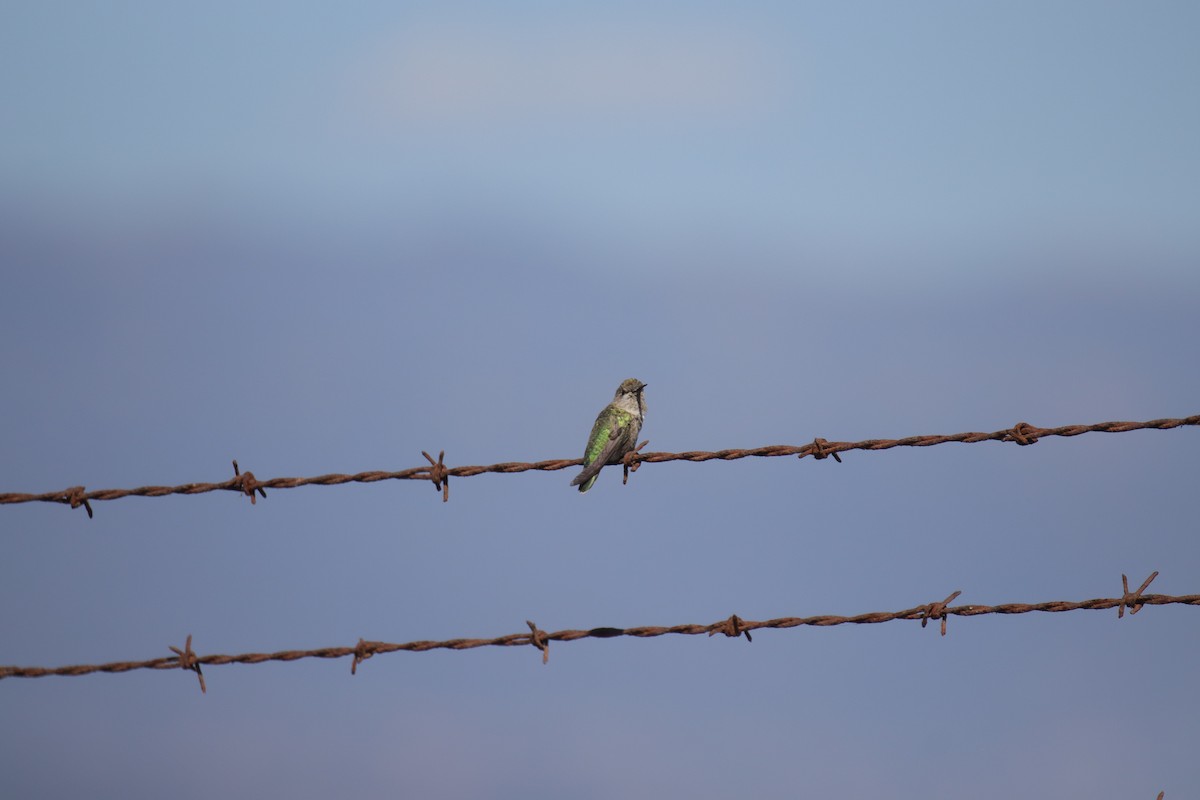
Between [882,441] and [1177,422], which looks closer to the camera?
[1177,422]

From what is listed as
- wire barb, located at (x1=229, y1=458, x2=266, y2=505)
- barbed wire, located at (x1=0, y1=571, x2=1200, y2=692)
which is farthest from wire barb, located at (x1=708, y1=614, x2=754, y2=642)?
wire barb, located at (x1=229, y1=458, x2=266, y2=505)

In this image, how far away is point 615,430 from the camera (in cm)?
1083

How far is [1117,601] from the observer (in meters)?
6.11

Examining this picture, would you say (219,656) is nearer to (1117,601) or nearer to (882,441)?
(882,441)

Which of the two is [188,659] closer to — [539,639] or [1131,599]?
[539,639]

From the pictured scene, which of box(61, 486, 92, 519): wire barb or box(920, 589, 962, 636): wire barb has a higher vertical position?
box(61, 486, 92, 519): wire barb

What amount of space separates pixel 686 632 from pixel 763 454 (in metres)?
1.17

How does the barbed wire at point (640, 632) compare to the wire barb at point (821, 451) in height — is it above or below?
below

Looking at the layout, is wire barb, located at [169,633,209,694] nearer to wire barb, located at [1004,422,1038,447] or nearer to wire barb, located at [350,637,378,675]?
wire barb, located at [350,637,378,675]

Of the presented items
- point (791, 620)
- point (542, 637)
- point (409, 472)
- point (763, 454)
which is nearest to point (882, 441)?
point (763, 454)

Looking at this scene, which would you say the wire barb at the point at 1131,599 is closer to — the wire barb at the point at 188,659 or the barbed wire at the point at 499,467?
the barbed wire at the point at 499,467

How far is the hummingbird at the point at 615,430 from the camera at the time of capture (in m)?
10.3

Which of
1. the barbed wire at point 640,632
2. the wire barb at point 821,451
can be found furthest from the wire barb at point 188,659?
the wire barb at point 821,451

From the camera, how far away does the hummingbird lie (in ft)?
33.9
